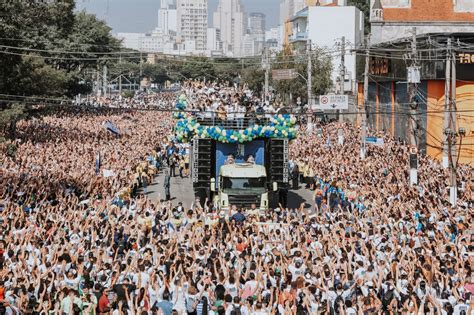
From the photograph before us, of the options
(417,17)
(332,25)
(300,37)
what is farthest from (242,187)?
(300,37)

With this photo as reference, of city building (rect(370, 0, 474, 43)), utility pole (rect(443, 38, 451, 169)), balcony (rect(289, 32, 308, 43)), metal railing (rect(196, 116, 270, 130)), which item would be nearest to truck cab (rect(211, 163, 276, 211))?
metal railing (rect(196, 116, 270, 130))

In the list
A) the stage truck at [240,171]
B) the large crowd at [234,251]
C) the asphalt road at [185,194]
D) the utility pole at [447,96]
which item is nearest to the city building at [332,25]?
the asphalt road at [185,194]

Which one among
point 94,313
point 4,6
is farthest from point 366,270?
point 4,6

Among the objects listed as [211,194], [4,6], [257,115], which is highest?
[4,6]

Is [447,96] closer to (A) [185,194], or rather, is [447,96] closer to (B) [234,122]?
(B) [234,122]

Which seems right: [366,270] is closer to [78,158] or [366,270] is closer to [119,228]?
[119,228]

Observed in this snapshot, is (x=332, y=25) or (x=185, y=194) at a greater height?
(x=332, y=25)

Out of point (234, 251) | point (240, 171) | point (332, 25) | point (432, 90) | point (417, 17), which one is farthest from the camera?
point (332, 25)
